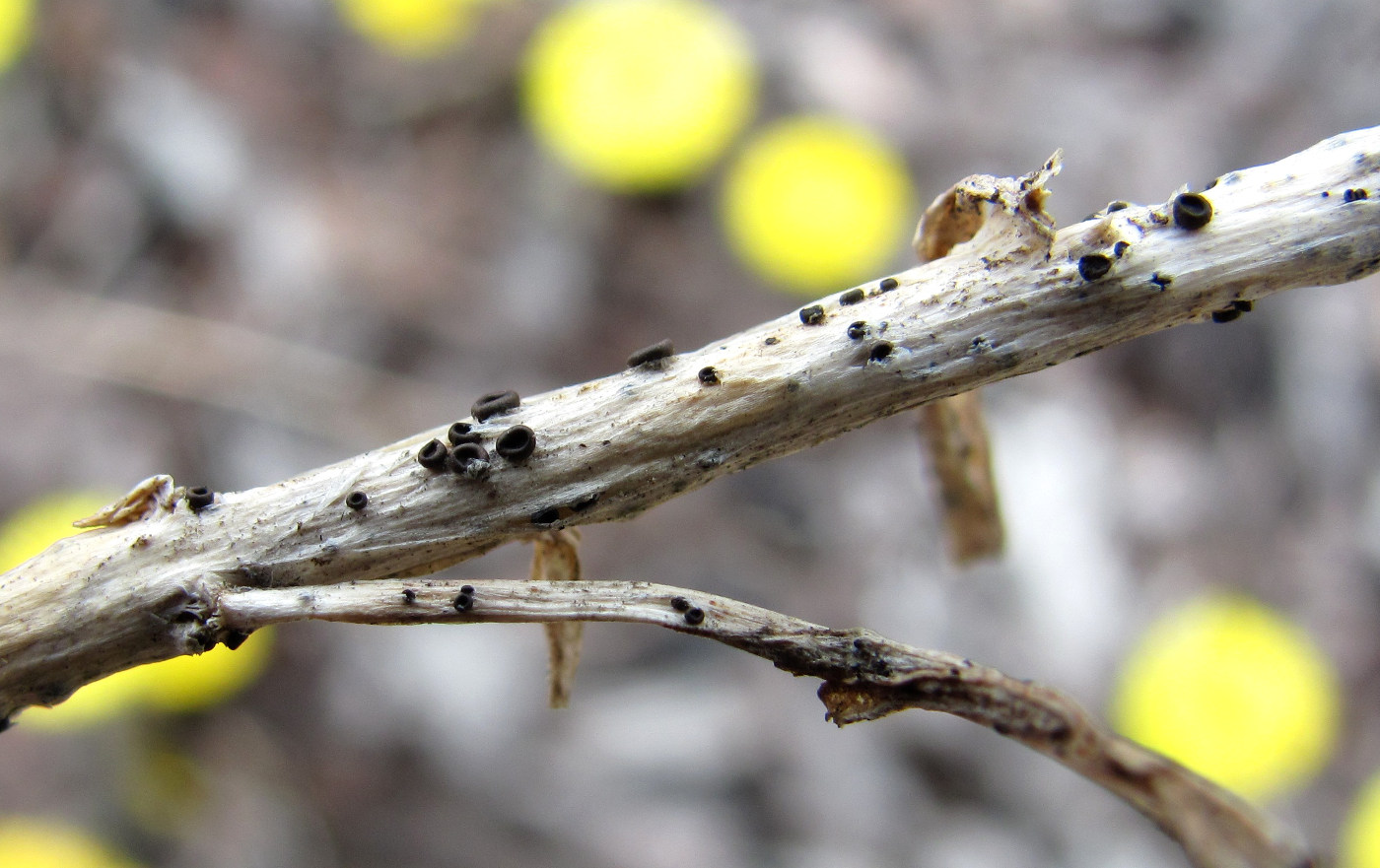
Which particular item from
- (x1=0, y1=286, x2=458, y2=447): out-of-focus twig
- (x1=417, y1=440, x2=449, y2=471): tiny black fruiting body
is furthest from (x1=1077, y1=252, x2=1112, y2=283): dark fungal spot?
(x1=0, y1=286, x2=458, y2=447): out-of-focus twig

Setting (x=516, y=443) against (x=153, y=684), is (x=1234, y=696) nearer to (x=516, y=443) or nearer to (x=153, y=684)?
(x=516, y=443)

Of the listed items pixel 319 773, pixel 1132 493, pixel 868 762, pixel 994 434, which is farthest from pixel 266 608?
pixel 1132 493

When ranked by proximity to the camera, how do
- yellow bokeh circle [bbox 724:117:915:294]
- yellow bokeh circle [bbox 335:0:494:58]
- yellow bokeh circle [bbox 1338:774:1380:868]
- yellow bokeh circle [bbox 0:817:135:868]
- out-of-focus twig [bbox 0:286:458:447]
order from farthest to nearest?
yellow bokeh circle [bbox 335:0:494:58] < yellow bokeh circle [bbox 724:117:915:294] < out-of-focus twig [bbox 0:286:458:447] < yellow bokeh circle [bbox 1338:774:1380:868] < yellow bokeh circle [bbox 0:817:135:868]

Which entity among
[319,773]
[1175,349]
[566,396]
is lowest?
[319,773]

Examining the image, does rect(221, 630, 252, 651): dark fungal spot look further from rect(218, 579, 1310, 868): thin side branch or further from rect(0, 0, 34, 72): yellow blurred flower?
rect(0, 0, 34, 72): yellow blurred flower

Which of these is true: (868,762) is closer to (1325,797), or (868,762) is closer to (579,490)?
(1325,797)

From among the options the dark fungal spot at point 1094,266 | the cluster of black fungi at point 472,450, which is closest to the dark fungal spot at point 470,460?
the cluster of black fungi at point 472,450
